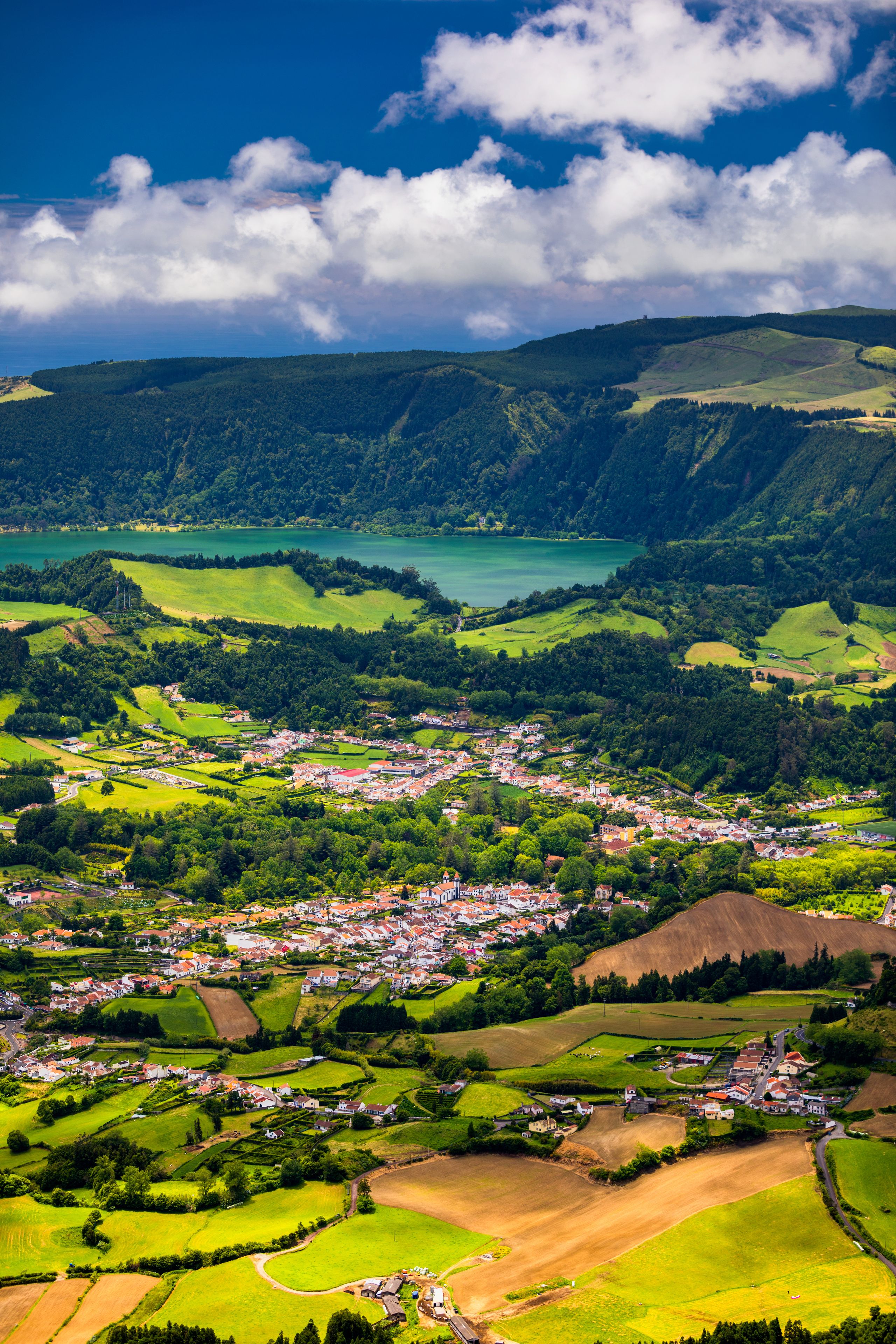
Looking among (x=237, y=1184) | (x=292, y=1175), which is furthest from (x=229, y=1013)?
(x=237, y=1184)

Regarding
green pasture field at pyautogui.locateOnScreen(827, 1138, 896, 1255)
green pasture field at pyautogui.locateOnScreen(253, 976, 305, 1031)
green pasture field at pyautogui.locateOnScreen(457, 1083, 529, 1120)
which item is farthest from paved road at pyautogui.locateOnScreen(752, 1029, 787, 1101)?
green pasture field at pyautogui.locateOnScreen(253, 976, 305, 1031)

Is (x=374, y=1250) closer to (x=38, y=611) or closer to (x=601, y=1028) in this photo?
(x=601, y=1028)

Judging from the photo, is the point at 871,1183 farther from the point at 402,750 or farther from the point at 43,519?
the point at 43,519

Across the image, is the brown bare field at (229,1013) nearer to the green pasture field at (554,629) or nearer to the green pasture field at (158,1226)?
the green pasture field at (158,1226)

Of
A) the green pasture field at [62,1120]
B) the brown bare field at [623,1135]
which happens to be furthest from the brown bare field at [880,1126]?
the green pasture field at [62,1120]

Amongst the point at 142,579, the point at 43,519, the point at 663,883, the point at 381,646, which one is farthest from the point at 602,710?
the point at 43,519
